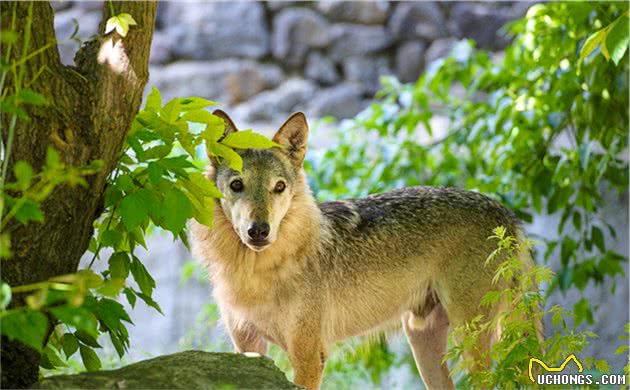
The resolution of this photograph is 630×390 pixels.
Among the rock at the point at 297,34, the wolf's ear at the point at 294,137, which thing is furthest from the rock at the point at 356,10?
the wolf's ear at the point at 294,137

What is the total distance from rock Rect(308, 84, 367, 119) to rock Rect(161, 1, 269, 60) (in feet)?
3.14

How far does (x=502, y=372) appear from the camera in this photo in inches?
126

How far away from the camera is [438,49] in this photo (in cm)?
1055

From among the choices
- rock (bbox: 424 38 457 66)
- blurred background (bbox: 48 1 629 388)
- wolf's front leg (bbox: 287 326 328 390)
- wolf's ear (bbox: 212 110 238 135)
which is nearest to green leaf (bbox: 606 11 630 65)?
wolf's ear (bbox: 212 110 238 135)

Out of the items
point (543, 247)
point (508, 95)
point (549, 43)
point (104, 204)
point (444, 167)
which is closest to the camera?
point (104, 204)

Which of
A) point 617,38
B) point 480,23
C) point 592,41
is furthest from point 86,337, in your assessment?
point 480,23

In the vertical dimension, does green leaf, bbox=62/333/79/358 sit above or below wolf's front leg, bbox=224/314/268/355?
below

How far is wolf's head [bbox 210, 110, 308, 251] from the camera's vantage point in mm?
3912

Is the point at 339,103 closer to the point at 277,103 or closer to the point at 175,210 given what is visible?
the point at 277,103

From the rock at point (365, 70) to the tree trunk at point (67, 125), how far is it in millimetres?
7621

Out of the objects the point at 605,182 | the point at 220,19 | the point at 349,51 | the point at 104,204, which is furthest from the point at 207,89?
the point at 104,204

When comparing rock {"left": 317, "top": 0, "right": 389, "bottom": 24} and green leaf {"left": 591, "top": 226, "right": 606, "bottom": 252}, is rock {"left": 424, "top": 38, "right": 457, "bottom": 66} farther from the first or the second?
green leaf {"left": 591, "top": 226, "right": 606, "bottom": 252}

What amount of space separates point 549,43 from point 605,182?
6.21 ft

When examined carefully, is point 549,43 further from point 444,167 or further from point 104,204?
point 104,204
